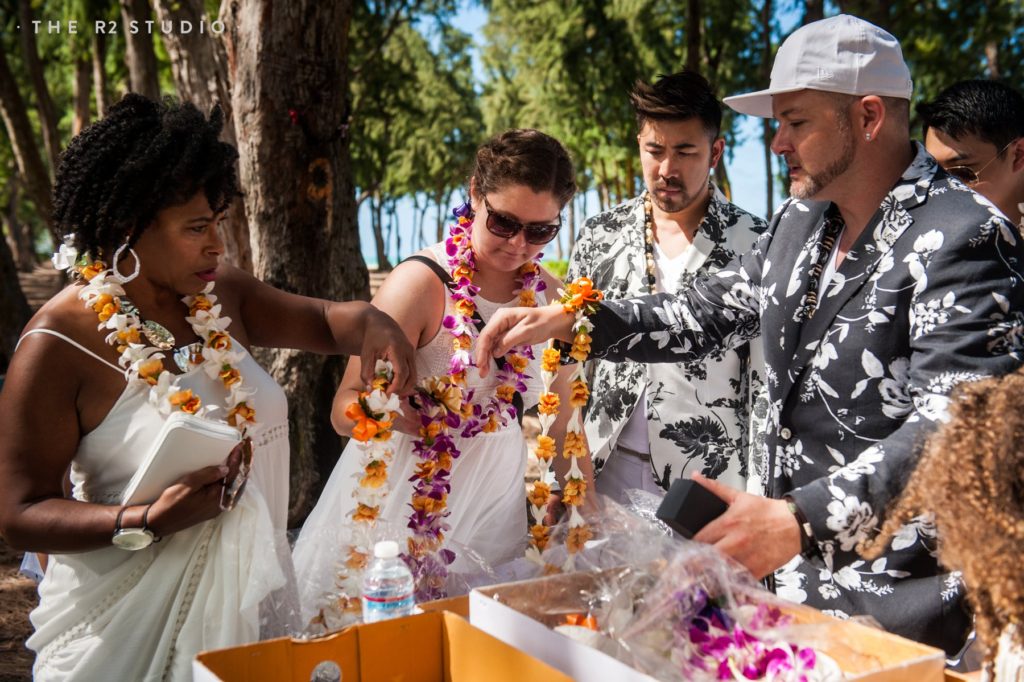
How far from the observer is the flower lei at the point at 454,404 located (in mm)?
2799

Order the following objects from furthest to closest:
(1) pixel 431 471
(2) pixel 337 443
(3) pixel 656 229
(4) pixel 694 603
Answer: (2) pixel 337 443 → (3) pixel 656 229 → (1) pixel 431 471 → (4) pixel 694 603

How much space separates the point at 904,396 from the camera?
84.1 inches

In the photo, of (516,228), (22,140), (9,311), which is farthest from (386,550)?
(22,140)

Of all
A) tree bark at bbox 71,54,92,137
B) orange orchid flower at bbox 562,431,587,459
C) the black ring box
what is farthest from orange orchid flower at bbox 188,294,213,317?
tree bark at bbox 71,54,92,137

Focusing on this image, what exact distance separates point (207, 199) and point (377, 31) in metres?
14.0

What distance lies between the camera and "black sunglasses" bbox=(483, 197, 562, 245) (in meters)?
2.95

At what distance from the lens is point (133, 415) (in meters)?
2.16

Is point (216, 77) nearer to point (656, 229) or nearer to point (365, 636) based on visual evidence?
point (656, 229)

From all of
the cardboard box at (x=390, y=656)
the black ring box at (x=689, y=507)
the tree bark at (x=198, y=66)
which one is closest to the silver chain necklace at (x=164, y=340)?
the cardboard box at (x=390, y=656)

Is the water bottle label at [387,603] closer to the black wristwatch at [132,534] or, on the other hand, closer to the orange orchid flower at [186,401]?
the black wristwatch at [132,534]

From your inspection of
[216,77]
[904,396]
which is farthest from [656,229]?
[216,77]

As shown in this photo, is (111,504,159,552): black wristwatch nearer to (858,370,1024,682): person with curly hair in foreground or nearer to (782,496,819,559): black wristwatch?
(782,496,819,559): black wristwatch

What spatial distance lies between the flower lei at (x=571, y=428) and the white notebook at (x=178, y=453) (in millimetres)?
856

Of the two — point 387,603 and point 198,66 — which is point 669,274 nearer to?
point 387,603
